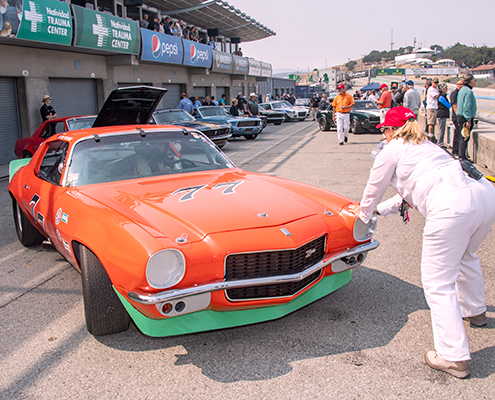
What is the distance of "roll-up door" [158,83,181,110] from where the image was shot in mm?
26273

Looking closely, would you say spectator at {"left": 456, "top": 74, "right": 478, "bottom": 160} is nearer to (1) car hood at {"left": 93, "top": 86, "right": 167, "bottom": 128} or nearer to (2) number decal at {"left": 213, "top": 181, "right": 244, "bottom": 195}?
(1) car hood at {"left": 93, "top": 86, "right": 167, "bottom": 128}

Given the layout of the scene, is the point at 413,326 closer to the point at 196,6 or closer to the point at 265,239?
the point at 265,239

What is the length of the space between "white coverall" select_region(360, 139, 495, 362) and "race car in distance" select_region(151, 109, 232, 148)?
1061 centimetres

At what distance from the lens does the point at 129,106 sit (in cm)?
610

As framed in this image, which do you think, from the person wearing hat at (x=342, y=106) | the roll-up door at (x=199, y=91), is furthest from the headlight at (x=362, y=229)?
the roll-up door at (x=199, y=91)

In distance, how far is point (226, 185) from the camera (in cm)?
385

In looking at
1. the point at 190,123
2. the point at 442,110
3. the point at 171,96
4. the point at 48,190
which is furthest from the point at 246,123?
the point at 48,190

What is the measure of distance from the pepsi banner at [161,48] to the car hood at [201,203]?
17.4m

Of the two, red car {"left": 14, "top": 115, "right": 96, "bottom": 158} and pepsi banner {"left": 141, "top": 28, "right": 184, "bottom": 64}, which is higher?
pepsi banner {"left": 141, "top": 28, "right": 184, "bottom": 64}

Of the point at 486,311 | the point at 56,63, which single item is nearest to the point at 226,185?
the point at 486,311

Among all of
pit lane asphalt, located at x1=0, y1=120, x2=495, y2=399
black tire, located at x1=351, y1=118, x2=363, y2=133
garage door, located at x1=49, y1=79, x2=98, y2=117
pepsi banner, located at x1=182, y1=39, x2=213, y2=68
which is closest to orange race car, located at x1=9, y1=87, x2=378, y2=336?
pit lane asphalt, located at x1=0, y1=120, x2=495, y2=399

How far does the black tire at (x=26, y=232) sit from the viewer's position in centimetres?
500

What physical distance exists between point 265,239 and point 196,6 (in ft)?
92.0

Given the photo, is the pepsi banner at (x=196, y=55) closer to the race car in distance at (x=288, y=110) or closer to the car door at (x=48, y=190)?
the race car in distance at (x=288, y=110)
